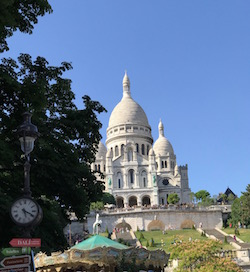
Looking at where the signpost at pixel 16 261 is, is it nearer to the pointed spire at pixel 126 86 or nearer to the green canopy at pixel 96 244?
the green canopy at pixel 96 244

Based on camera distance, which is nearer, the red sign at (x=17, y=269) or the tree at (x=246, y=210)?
the red sign at (x=17, y=269)

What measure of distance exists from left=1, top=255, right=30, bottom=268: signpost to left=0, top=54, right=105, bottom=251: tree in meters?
2.51

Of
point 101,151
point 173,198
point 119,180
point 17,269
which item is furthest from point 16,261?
point 101,151

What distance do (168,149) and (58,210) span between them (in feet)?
260

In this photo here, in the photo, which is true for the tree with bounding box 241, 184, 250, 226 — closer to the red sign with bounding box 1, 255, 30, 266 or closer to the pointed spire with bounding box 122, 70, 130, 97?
the pointed spire with bounding box 122, 70, 130, 97

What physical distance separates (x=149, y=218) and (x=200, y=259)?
3597cm

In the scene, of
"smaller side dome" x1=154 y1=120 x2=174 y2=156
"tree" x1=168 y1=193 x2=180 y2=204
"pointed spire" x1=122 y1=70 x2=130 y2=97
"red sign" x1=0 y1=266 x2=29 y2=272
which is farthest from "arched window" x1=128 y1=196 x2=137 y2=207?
"red sign" x1=0 y1=266 x2=29 y2=272

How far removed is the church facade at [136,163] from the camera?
3221 inches

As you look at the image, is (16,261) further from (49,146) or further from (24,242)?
(49,146)

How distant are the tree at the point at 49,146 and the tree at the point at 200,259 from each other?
12863mm

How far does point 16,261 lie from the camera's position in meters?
9.27

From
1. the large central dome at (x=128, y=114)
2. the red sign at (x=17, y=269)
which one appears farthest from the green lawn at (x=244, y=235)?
the red sign at (x=17, y=269)

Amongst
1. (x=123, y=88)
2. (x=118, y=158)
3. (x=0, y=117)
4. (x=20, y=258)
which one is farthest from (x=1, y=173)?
(x=123, y=88)

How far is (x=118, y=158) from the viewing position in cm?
8519
